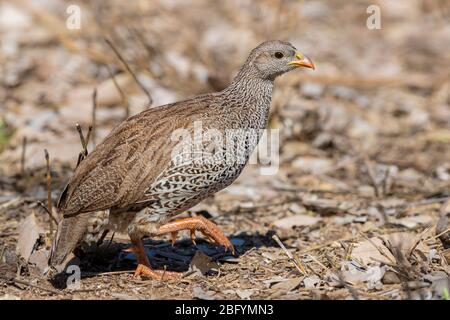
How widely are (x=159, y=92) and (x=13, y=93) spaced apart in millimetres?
1990

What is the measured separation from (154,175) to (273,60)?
1.46 metres

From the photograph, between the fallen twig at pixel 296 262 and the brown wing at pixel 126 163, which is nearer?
the brown wing at pixel 126 163

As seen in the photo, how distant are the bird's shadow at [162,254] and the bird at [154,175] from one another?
16cm

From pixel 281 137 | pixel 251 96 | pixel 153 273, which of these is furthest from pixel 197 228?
pixel 281 137

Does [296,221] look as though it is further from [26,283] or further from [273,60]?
[26,283]

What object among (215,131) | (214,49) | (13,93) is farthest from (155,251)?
(214,49)

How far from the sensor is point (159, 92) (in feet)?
33.6

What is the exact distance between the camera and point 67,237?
18.5 ft

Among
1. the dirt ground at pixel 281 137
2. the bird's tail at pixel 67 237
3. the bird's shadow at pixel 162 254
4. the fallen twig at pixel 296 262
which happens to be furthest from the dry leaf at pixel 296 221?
the bird's tail at pixel 67 237

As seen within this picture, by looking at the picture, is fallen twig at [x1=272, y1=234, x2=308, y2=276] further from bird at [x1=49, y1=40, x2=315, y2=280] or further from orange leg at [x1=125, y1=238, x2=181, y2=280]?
orange leg at [x1=125, y1=238, x2=181, y2=280]

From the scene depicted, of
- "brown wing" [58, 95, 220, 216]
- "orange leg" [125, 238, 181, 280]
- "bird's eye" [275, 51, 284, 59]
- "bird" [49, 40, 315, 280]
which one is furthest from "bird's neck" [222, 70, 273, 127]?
"orange leg" [125, 238, 181, 280]

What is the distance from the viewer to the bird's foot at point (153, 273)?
19.0 ft

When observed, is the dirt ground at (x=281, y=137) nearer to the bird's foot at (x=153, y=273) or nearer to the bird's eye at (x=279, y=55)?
the bird's foot at (x=153, y=273)
